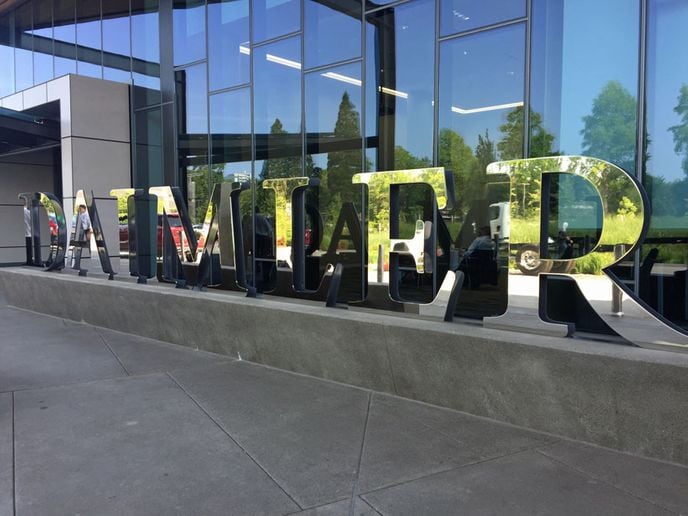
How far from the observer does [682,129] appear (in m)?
7.17

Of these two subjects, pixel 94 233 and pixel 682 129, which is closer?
pixel 682 129

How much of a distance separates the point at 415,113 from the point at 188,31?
748cm

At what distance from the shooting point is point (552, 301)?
8.47 meters

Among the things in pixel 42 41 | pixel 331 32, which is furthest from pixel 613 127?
pixel 42 41

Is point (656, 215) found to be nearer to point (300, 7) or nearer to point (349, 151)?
point (349, 151)

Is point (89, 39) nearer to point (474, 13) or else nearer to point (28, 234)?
point (28, 234)

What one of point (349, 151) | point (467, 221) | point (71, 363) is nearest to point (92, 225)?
point (71, 363)

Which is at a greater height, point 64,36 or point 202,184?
point 64,36

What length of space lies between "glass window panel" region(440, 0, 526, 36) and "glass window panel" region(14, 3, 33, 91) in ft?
50.1

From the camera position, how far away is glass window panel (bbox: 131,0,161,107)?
15.1m

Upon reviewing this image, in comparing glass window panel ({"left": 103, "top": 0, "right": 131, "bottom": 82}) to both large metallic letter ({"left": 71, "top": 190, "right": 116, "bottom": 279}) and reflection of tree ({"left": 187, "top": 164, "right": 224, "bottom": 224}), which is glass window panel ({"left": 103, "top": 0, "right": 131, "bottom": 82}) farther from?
large metallic letter ({"left": 71, "top": 190, "right": 116, "bottom": 279})

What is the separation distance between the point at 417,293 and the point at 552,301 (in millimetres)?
2620

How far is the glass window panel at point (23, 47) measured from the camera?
18.5 meters

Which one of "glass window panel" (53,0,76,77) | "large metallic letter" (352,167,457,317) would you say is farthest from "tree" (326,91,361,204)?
"glass window panel" (53,0,76,77)
